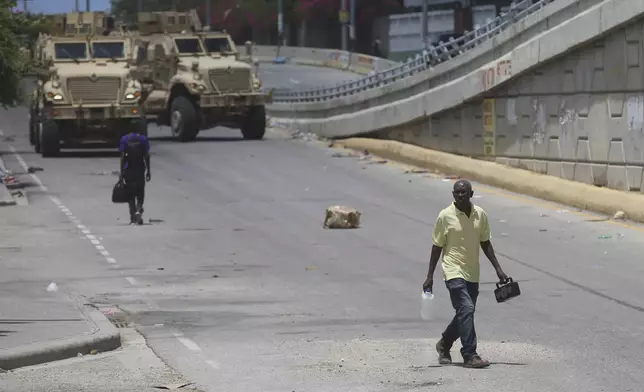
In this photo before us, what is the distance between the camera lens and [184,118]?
38.5m

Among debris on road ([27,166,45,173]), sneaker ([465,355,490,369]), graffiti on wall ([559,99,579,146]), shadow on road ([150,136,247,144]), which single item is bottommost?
debris on road ([27,166,45,173])

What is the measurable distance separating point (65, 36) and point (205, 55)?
176 inches

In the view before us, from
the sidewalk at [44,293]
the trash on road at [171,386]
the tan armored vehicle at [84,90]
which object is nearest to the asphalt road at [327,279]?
the sidewalk at [44,293]

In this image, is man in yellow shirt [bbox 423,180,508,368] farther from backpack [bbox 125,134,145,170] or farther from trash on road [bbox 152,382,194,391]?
backpack [bbox 125,134,145,170]

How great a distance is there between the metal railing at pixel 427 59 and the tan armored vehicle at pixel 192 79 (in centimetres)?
315

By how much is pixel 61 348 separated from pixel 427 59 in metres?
24.9

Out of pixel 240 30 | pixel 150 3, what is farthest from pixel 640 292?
pixel 240 30

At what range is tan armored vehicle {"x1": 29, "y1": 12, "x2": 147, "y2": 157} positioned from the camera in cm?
3503

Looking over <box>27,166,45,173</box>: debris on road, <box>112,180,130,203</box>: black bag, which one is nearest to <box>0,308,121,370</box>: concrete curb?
<box>112,180,130,203</box>: black bag

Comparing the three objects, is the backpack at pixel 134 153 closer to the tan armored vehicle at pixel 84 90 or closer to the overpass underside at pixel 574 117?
the overpass underside at pixel 574 117

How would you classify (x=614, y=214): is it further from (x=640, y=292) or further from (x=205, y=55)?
(x=205, y=55)

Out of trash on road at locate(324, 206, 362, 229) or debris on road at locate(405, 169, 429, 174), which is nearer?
trash on road at locate(324, 206, 362, 229)

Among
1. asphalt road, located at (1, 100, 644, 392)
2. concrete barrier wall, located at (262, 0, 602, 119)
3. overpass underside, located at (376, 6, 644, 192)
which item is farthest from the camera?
concrete barrier wall, located at (262, 0, 602, 119)

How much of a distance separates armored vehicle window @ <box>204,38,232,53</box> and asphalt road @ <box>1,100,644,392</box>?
8155mm
